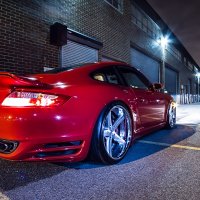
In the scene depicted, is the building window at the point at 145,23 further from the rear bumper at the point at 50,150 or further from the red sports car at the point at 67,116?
the rear bumper at the point at 50,150

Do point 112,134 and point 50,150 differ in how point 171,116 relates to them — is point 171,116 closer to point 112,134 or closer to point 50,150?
point 112,134

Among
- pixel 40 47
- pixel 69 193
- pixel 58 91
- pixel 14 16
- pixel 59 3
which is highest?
pixel 59 3

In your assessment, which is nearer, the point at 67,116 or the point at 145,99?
the point at 67,116

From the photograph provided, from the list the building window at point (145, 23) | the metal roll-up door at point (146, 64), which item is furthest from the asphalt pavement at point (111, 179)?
the building window at point (145, 23)

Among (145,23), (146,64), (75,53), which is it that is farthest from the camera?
(145,23)

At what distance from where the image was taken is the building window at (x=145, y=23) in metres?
15.5

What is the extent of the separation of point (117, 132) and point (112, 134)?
233mm

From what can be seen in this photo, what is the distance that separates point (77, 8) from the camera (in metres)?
9.19

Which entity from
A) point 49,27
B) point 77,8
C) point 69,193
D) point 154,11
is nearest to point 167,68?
point 154,11

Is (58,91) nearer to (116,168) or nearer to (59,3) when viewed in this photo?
(116,168)

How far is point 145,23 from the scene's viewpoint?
17375 mm

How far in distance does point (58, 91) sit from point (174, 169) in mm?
1662

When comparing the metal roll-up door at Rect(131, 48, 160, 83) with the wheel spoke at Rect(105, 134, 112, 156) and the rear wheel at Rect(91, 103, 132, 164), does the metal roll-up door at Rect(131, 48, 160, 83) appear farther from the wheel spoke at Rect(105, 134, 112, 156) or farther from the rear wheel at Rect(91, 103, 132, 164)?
the wheel spoke at Rect(105, 134, 112, 156)

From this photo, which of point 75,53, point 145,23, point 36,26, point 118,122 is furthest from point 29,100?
point 145,23
